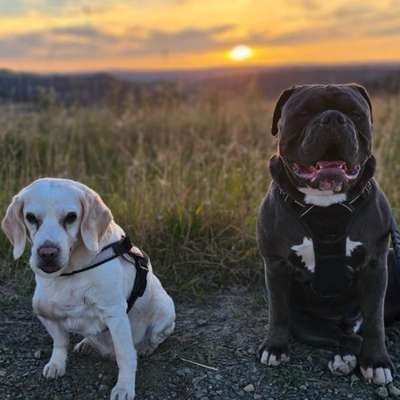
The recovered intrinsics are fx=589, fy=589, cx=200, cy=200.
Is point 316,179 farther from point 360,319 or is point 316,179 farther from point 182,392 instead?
point 182,392

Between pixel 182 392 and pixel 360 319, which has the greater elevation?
pixel 360 319

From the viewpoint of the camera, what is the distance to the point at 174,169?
525 cm

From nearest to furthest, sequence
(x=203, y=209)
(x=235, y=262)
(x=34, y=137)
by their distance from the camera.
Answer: (x=235, y=262) → (x=203, y=209) → (x=34, y=137)

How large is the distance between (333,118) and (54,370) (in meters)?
1.75

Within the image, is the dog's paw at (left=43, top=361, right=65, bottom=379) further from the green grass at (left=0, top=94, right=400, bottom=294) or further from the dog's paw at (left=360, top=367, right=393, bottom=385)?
the dog's paw at (left=360, top=367, right=393, bottom=385)

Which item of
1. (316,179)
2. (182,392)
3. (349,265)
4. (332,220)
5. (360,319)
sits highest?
(316,179)

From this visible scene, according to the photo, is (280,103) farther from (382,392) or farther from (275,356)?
(382,392)

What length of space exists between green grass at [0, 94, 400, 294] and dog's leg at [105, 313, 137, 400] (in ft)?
3.94

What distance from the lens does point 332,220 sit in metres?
2.61

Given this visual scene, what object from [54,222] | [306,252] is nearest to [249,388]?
[306,252]

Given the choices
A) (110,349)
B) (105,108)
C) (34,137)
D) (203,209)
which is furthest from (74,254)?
(105,108)

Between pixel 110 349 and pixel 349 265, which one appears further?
pixel 110 349

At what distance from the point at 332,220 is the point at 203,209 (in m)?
1.89

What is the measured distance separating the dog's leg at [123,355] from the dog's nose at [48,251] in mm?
416
